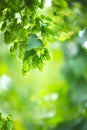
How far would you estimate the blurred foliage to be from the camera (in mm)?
1729

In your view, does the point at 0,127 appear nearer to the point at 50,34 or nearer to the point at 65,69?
the point at 50,34

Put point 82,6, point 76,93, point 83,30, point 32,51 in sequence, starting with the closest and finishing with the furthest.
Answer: point 32,51 < point 83,30 < point 82,6 < point 76,93

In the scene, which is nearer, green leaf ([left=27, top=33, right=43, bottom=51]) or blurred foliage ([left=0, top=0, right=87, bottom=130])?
green leaf ([left=27, top=33, right=43, bottom=51])

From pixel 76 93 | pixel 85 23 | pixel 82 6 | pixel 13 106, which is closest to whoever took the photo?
pixel 85 23

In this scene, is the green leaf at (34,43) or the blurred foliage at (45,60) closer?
the green leaf at (34,43)

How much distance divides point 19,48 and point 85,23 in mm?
1179

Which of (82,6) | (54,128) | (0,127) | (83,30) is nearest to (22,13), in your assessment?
(0,127)

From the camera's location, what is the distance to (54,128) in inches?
130

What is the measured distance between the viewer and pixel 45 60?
Answer: 1691 millimetres

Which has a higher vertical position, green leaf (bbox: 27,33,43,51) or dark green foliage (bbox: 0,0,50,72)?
dark green foliage (bbox: 0,0,50,72)

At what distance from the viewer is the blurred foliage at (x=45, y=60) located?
1.73m

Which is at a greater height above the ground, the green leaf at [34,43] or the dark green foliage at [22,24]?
the dark green foliage at [22,24]

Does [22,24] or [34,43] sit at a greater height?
[22,24]

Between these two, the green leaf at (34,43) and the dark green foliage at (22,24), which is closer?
the green leaf at (34,43)
